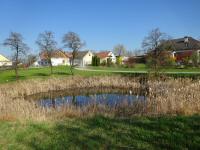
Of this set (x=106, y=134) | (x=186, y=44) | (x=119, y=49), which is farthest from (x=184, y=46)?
(x=106, y=134)

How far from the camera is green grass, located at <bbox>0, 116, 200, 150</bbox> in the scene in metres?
6.91

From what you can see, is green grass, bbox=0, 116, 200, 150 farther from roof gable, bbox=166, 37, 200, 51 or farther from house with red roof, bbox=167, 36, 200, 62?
roof gable, bbox=166, 37, 200, 51

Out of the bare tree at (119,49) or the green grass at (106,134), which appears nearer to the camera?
the green grass at (106,134)

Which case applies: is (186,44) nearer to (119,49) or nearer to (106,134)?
(119,49)

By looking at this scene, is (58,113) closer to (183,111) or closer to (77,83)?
(183,111)

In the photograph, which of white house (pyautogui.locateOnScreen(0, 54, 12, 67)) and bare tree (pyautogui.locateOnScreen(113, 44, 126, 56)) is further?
bare tree (pyautogui.locateOnScreen(113, 44, 126, 56))

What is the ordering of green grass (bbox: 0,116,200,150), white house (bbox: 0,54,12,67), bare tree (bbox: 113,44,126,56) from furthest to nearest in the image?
bare tree (bbox: 113,44,126,56)
white house (bbox: 0,54,12,67)
green grass (bbox: 0,116,200,150)

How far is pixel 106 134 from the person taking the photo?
7754 mm

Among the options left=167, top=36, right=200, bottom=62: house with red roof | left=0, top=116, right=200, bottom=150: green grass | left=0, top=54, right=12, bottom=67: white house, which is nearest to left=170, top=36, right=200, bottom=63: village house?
left=167, top=36, right=200, bottom=62: house with red roof

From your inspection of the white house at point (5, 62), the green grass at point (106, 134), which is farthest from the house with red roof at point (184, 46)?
the green grass at point (106, 134)

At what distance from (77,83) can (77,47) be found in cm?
1610

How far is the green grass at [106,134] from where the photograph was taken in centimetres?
691

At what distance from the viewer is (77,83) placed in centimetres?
2795

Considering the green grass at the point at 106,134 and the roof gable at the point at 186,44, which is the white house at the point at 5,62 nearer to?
the roof gable at the point at 186,44
